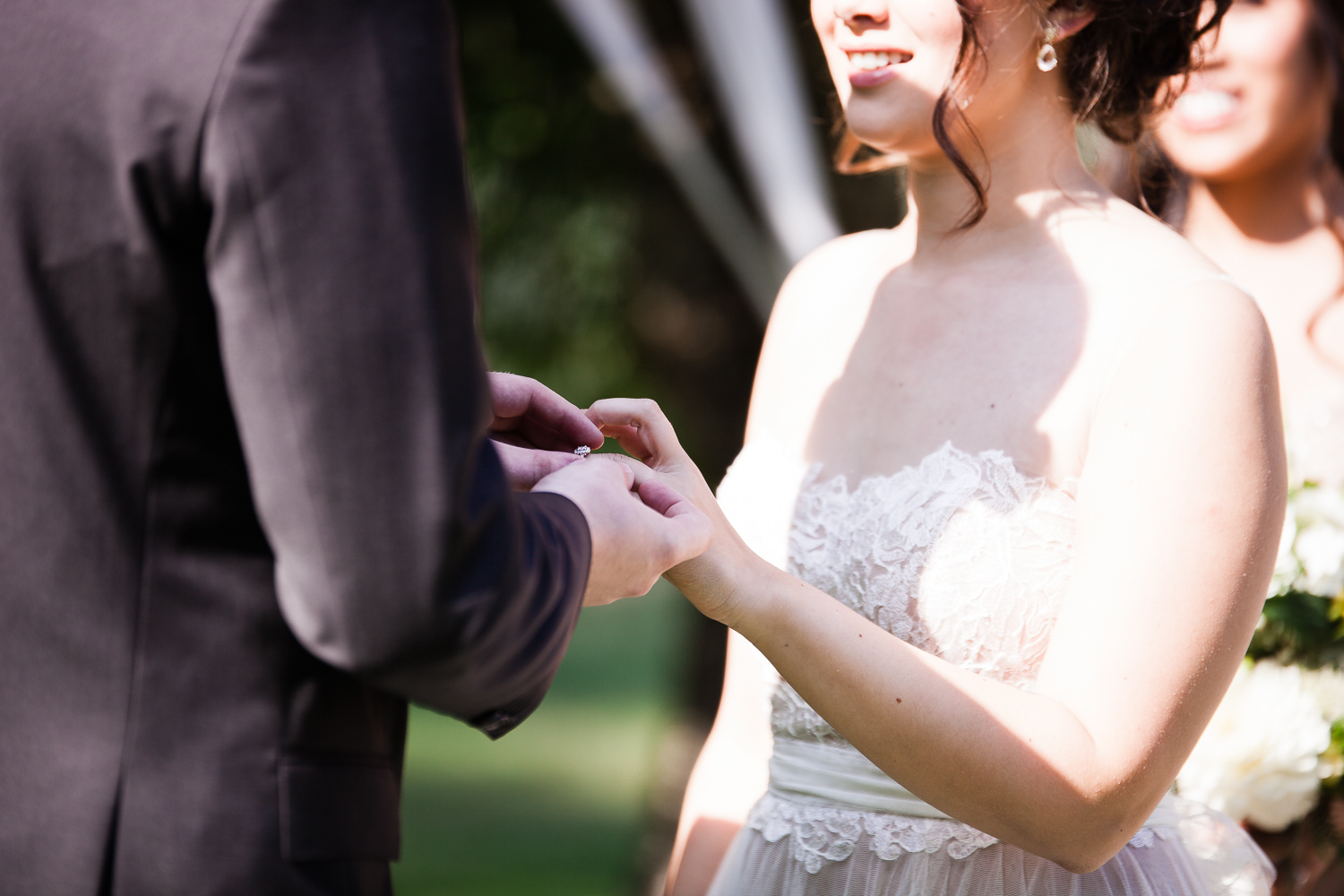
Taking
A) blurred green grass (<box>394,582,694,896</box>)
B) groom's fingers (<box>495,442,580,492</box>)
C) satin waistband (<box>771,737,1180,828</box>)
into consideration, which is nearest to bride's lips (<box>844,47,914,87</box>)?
groom's fingers (<box>495,442,580,492</box>)

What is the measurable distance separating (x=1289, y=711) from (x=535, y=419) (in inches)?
64.6

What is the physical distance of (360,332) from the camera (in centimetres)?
89

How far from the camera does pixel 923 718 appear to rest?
57.1 inches

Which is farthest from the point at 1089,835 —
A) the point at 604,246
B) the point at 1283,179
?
the point at 604,246

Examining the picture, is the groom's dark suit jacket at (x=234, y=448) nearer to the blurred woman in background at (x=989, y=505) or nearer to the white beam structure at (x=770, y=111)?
the blurred woman in background at (x=989, y=505)

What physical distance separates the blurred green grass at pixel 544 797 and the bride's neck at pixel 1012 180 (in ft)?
12.1

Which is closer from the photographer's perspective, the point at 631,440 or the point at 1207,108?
the point at 631,440

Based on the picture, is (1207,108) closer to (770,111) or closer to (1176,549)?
(1176,549)

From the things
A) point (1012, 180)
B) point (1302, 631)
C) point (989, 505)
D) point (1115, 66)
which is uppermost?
point (1115, 66)

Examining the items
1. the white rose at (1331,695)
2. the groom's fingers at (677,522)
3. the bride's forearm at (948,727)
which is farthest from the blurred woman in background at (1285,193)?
the groom's fingers at (677,522)

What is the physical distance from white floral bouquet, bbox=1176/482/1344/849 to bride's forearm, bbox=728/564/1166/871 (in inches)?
36.0

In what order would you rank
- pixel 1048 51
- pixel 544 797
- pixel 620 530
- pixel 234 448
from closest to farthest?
pixel 234 448 < pixel 620 530 < pixel 1048 51 < pixel 544 797

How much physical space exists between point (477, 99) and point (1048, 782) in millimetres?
3940

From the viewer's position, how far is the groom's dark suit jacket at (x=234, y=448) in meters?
0.88
